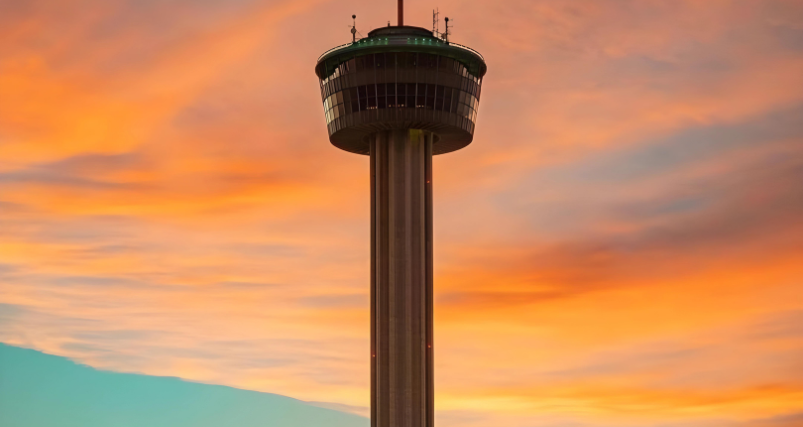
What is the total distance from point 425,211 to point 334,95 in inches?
845

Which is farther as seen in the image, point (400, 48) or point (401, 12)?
point (401, 12)

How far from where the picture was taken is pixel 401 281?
5645 inches

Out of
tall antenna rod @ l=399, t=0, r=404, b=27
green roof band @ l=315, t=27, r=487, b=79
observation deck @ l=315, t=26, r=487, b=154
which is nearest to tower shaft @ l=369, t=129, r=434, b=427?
observation deck @ l=315, t=26, r=487, b=154

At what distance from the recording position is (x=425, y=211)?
149m

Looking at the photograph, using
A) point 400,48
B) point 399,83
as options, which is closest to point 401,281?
point 399,83

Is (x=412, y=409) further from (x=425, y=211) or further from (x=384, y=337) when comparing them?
(x=425, y=211)

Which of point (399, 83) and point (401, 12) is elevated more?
point (401, 12)

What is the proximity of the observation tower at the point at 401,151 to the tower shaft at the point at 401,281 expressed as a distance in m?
0.13

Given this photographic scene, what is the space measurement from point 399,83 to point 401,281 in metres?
27.4

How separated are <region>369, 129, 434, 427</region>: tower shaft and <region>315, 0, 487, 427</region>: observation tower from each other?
0.44 ft

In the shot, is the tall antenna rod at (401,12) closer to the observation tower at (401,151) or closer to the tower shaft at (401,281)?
the observation tower at (401,151)

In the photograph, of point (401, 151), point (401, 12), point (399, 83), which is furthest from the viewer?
point (401, 12)

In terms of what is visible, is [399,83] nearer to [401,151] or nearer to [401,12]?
[401,151]

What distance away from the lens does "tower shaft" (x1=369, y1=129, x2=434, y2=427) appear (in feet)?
464
